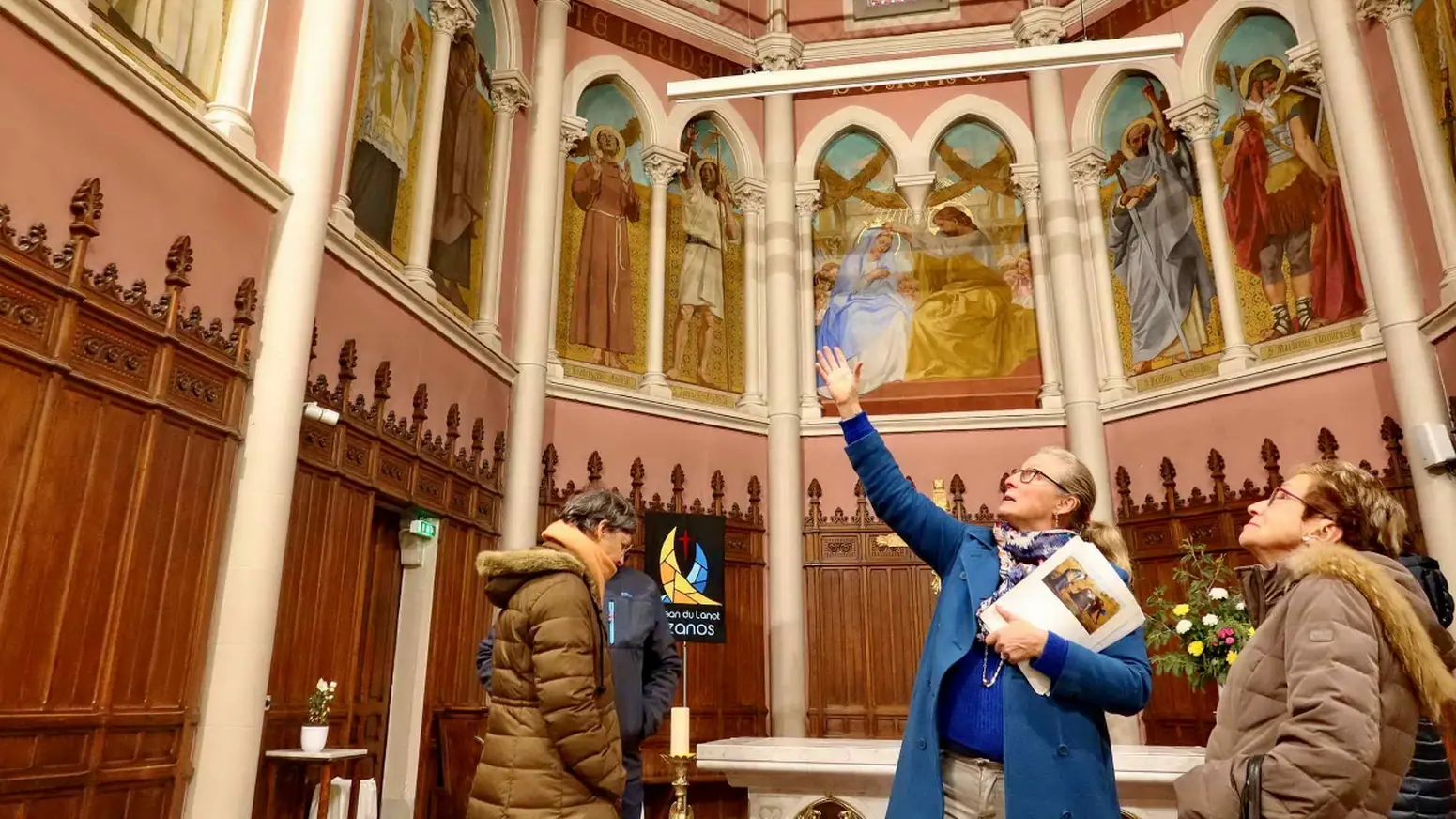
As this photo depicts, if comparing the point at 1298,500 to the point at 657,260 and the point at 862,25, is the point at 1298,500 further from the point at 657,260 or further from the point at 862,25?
the point at 862,25

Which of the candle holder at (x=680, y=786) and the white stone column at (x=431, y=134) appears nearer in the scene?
the candle holder at (x=680, y=786)

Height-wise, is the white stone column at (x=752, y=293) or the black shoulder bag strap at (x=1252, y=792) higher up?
the white stone column at (x=752, y=293)

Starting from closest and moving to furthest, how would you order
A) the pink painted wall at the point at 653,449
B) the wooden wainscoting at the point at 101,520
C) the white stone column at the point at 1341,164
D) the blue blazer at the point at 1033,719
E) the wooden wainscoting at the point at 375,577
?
the blue blazer at the point at 1033,719, the wooden wainscoting at the point at 101,520, the wooden wainscoting at the point at 375,577, the white stone column at the point at 1341,164, the pink painted wall at the point at 653,449

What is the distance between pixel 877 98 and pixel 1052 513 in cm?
1010

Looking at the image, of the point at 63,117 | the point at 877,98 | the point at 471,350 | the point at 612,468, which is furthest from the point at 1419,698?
the point at 877,98

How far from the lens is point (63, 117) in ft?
13.9

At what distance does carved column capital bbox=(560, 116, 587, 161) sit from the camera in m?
9.95

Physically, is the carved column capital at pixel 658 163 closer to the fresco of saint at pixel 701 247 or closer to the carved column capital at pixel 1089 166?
the fresco of saint at pixel 701 247

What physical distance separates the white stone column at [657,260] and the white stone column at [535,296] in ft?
3.88

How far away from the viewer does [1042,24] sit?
1086 cm

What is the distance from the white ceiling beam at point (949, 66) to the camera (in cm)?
603

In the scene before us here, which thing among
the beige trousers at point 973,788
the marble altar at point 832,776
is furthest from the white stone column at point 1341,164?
the beige trousers at point 973,788

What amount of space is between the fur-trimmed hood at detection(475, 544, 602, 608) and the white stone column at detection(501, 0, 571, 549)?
17.5 feet

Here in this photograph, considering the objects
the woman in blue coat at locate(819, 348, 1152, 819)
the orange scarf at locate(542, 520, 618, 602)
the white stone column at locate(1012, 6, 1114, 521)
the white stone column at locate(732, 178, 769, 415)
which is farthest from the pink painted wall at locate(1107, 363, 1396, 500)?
the orange scarf at locate(542, 520, 618, 602)
